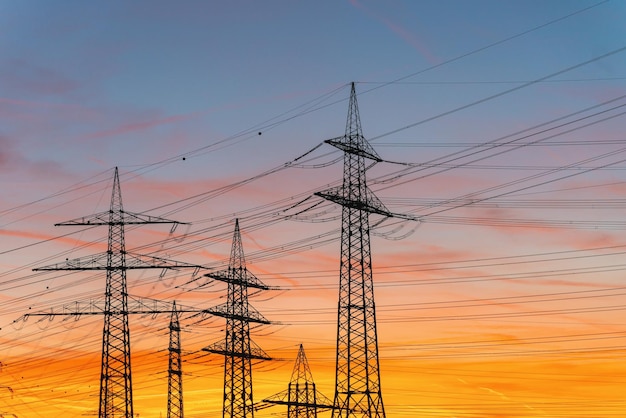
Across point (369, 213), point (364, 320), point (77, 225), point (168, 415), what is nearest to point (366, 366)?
point (364, 320)

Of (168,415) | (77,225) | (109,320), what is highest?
(77,225)

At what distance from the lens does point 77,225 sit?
7819 cm

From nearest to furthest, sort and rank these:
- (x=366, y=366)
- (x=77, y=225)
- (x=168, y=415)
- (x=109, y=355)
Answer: (x=366, y=366)
(x=109, y=355)
(x=77, y=225)
(x=168, y=415)

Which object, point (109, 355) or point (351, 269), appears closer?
point (351, 269)

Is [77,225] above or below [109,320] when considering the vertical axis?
above

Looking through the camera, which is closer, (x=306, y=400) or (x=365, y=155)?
(x=365, y=155)

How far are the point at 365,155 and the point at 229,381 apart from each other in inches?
949

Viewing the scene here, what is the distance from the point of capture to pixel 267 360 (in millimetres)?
79000

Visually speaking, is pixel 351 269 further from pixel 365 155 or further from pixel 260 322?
pixel 260 322

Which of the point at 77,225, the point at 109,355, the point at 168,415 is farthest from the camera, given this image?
the point at 168,415

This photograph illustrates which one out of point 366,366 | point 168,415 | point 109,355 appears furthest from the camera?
point 168,415

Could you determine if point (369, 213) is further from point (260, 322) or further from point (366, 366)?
point (260, 322)

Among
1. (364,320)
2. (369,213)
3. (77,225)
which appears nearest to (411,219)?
(369,213)

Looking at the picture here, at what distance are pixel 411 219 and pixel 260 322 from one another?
21.3 metres
